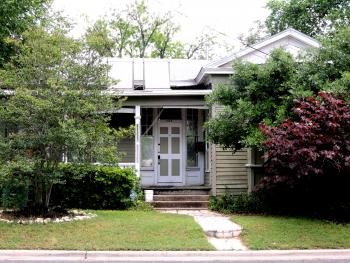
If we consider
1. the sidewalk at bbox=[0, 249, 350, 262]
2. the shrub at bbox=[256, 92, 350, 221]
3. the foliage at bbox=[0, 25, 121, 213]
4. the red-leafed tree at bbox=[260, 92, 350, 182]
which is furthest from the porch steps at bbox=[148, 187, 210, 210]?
the sidewalk at bbox=[0, 249, 350, 262]

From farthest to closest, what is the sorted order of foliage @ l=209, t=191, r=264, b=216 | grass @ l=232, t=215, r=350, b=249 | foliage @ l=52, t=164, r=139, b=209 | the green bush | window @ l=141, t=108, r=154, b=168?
window @ l=141, t=108, r=154, b=168 → foliage @ l=52, t=164, r=139, b=209 → foliage @ l=209, t=191, r=264, b=216 → the green bush → grass @ l=232, t=215, r=350, b=249

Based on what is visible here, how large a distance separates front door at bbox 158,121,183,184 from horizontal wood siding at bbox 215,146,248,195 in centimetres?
231

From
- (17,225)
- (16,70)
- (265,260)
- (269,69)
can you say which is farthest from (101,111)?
(265,260)

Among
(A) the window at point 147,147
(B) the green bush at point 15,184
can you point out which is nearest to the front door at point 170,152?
(A) the window at point 147,147

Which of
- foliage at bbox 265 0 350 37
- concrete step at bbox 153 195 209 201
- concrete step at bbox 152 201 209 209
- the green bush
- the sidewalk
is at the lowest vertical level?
the sidewalk

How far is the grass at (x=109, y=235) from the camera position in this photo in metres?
8.70

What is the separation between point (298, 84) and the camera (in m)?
12.4

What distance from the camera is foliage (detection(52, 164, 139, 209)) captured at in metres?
13.8

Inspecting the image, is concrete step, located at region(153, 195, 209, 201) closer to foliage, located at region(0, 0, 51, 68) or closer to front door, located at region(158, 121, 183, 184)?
front door, located at region(158, 121, 183, 184)

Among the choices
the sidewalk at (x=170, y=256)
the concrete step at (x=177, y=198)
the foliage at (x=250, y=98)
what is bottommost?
the sidewalk at (x=170, y=256)

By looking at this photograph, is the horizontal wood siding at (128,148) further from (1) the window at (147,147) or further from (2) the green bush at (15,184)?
(2) the green bush at (15,184)

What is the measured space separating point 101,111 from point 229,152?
18.3 ft

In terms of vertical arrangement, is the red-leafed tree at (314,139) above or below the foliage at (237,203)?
above

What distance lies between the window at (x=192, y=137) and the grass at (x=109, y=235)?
6.56 meters
